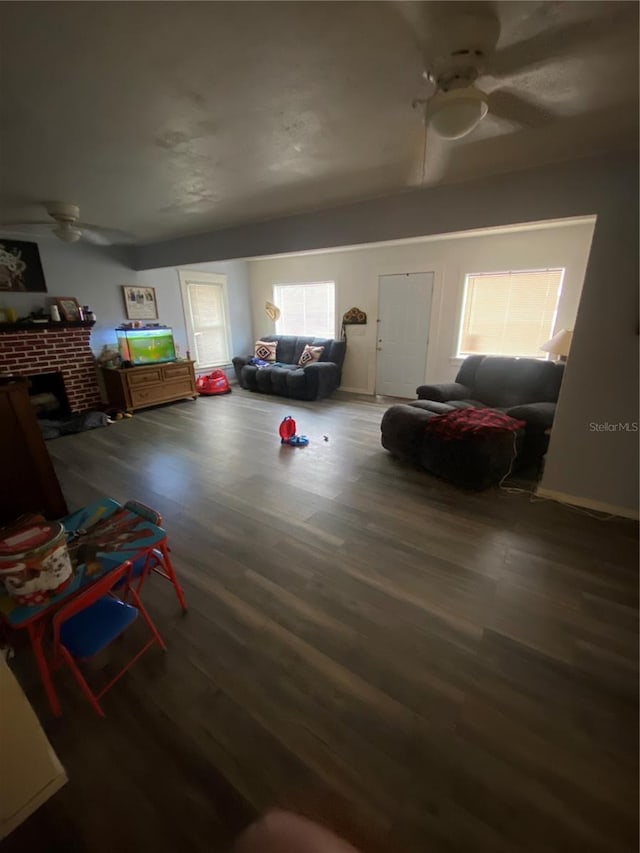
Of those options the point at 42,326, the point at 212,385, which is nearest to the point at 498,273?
the point at 212,385

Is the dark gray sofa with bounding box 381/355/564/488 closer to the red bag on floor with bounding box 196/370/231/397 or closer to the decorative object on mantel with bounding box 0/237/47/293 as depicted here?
the red bag on floor with bounding box 196/370/231/397

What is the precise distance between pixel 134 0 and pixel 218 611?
7.34ft

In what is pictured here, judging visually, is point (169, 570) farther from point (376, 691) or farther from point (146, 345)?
point (146, 345)

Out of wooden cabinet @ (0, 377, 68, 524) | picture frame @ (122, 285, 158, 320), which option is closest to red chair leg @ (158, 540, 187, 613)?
wooden cabinet @ (0, 377, 68, 524)

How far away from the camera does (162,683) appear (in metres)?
1.38

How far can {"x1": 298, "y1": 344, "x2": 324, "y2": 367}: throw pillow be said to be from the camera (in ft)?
18.6

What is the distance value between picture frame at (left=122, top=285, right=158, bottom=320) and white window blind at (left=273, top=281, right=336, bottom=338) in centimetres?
215

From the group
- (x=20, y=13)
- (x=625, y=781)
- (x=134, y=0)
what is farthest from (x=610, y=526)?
(x=20, y=13)

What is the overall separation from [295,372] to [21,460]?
3702mm

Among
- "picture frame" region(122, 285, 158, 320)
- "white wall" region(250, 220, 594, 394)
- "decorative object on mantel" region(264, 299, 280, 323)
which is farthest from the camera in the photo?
"decorative object on mantel" region(264, 299, 280, 323)

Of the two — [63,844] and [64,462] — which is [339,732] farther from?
[64,462]

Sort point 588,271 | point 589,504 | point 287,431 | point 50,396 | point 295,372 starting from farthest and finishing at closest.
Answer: point 295,372
point 50,396
point 287,431
point 589,504
point 588,271

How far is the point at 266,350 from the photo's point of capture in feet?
20.6

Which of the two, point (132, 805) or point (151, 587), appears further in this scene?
point (151, 587)
